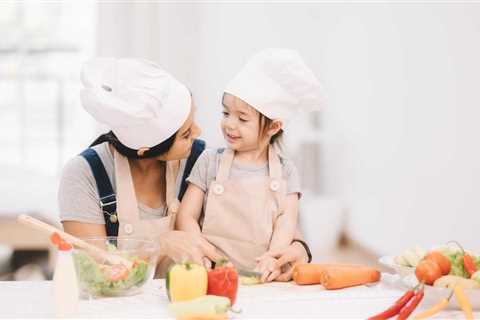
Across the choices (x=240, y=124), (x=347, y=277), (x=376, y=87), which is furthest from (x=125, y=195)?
(x=376, y=87)

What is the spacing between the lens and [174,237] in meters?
1.90

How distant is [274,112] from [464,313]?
2.69ft

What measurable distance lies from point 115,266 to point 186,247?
367 millimetres

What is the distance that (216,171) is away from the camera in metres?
2.04

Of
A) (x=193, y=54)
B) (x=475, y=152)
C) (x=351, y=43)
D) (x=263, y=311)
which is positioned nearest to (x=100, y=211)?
(x=263, y=311)

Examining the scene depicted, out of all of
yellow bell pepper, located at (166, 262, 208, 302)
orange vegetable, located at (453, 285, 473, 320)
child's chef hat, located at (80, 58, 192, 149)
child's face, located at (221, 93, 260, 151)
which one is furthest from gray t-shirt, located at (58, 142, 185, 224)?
orange vegetable, located at (453, 285, 473, 320)

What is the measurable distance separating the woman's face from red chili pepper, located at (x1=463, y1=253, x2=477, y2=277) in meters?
0.81

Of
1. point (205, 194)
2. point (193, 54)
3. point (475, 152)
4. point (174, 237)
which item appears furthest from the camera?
point (475, 152)

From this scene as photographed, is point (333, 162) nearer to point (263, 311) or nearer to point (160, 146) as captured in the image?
point (160, 146)

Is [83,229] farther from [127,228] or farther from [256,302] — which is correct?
[256,302]

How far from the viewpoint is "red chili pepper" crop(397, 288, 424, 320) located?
1.40 metres

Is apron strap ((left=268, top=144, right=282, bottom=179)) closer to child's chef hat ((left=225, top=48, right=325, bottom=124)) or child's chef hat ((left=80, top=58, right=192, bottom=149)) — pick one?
child's chef hat ((left=225, top=48, right=325, bottom=124))

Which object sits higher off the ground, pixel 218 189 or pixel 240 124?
pixel 240 124

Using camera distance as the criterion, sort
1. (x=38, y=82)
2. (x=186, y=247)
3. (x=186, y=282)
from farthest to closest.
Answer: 1. (x=38, y=82)
2. (x=186, y=247)
3. (x=186, y=282)
